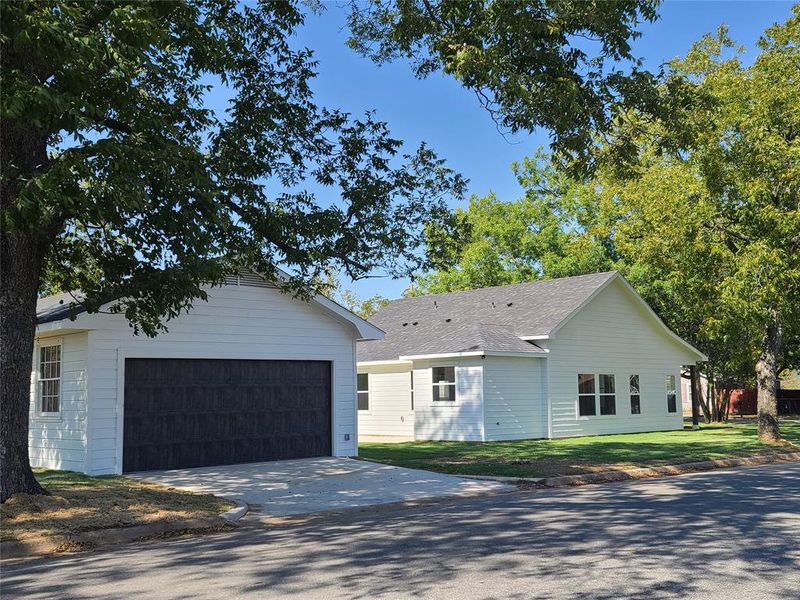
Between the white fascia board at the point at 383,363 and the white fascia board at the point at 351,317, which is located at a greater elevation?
the white fascia board at the point at 351,317

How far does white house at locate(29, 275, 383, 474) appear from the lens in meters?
15.8

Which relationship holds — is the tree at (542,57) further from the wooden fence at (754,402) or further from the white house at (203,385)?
the wooden fence at (754,402)

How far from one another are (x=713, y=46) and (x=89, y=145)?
956 inches

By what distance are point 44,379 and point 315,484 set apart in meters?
7.21

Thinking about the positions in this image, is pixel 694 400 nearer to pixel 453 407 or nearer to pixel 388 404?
pixel 453 407

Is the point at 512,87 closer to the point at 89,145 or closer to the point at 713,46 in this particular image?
the point at 89,145

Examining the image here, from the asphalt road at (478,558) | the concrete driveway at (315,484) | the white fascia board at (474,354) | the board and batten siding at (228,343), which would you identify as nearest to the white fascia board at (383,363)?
the white fascia board at (474,354)

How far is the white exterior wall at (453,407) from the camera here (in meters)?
24.2

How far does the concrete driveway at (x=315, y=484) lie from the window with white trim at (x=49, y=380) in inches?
118

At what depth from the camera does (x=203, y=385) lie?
17000 millimetres

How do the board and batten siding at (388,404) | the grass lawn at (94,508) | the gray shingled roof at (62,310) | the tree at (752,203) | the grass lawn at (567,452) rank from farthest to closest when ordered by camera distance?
the board and batten siding at (388,404)
the tree at (752,203)
the grass lawn at (567,452)
the gray shingled roof at (62,310)
the grass lawn at (94,508)

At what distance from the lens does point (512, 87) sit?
1047 centimetres

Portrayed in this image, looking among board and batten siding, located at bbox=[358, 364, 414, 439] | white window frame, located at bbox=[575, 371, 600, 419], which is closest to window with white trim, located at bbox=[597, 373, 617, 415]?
white window frame, located at bbox=[575, 371, 600, 419]

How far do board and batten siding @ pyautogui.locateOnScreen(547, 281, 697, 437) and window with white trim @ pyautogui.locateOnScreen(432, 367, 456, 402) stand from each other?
3.34 meters
